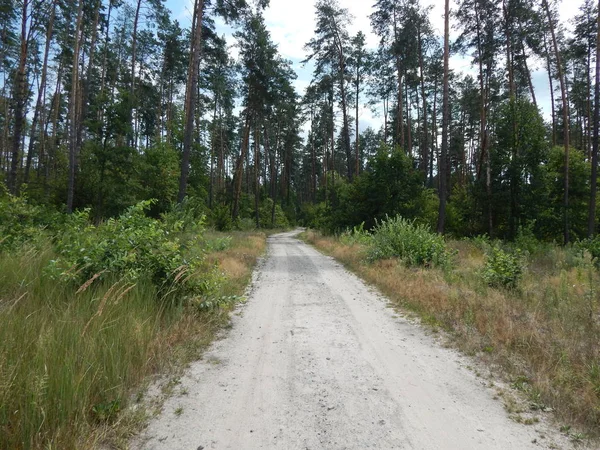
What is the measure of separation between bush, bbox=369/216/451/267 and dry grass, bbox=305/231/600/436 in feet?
4.25

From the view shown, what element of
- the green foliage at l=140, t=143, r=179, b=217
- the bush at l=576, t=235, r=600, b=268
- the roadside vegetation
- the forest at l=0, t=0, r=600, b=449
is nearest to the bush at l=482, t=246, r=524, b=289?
the forest at l=0, t=0, r=600, b=449

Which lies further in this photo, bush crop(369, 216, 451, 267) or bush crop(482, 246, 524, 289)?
bush crop(369, 216, 451, 267)

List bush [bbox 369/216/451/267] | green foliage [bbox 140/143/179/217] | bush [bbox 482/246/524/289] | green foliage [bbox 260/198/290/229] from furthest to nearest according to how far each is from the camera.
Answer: green foliage [bbox 260/198/290/229] → green foliage [bbox 140/143/179/217] → bush [bbox 369/216/451/267] → bush [bbox 482/246/524/289]

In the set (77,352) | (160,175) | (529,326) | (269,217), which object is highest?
(160,175)

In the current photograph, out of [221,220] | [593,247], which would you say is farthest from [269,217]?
[593,247]

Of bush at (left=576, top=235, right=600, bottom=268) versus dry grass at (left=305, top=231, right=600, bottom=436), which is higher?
bush at (left=576, top=235, right=600, bottom=268)

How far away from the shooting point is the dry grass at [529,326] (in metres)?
3.16

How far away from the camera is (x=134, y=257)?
15.7ft

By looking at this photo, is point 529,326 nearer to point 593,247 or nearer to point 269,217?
point 593,247

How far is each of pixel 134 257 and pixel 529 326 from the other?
18.4ft

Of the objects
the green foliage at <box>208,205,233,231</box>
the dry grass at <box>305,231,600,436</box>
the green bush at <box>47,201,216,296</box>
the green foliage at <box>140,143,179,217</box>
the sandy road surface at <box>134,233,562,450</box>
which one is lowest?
the sandy road surface at <box>134,233,562,450</box>

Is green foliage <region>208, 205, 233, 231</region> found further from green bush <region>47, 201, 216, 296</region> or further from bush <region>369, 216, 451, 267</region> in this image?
green bush <region>47, 201, 216, 296</region>

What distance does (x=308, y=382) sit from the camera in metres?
3.42

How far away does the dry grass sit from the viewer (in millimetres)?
3164
